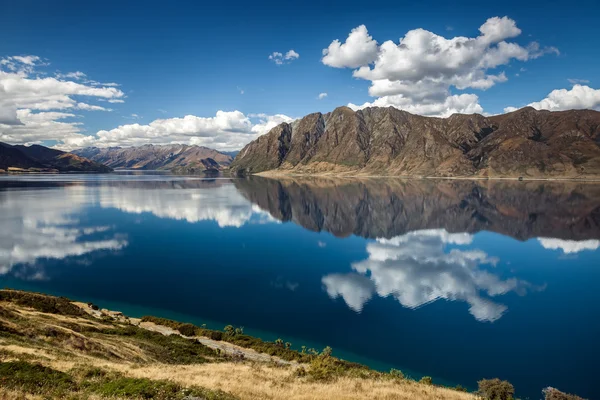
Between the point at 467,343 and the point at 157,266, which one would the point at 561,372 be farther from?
the point at 157,266

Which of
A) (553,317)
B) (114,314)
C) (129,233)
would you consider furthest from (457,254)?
(129,233)

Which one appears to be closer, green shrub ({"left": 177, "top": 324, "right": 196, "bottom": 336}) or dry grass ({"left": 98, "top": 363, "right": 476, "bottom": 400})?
dry grass ({"left": 98, "top": 363, "right": 476, "bottom": 400})

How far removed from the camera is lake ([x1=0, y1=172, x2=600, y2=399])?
1432 inches

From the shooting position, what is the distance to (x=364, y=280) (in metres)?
58.2

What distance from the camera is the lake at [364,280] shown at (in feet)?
119

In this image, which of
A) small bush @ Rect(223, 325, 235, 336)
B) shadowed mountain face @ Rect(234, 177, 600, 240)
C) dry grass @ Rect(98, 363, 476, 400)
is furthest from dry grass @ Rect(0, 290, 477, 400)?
shadowed mountain face @ Rect(234, 177, 600, 240)

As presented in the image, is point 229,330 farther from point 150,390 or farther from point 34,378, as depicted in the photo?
point 150,390

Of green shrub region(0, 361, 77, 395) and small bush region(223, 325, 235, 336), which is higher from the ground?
green shrub region(0, 361, 77, 395)

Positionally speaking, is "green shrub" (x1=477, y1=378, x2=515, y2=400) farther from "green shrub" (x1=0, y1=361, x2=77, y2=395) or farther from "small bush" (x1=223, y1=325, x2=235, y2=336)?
"green shrub" (x1=0, y1=361, x2=77, y2=395)

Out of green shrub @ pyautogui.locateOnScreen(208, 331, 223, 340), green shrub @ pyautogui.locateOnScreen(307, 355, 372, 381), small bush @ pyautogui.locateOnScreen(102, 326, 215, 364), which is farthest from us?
green shrub @ pyautogui.locateOnScreen(208, 331, 223, 340)

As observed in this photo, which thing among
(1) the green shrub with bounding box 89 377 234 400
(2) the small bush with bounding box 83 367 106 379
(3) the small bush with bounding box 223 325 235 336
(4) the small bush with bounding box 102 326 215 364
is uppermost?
(1) the green shrub with bounding box 89 377 234 400

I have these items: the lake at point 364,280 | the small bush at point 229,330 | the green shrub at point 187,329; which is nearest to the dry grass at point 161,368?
the green shrub at point 187,329

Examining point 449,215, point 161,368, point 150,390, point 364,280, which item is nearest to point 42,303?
point 161,368

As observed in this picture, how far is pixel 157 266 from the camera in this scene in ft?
208
